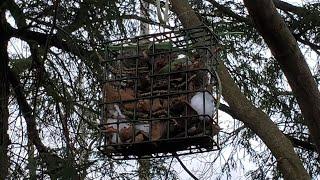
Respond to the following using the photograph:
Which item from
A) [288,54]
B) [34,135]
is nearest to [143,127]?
[288,54]

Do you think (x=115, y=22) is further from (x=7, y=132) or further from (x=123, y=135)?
(x=123, y=135)

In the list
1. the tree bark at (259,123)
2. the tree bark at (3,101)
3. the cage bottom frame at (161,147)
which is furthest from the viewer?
the tree bark at (259,123)

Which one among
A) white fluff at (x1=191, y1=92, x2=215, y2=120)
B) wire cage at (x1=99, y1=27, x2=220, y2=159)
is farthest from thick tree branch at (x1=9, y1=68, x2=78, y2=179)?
white fluff at (x1=191, y1=92, x2=215, y2=120)

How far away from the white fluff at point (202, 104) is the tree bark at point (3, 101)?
1.19 meters

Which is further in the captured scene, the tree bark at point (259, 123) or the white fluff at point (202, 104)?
the tree bark at point (259, 123)

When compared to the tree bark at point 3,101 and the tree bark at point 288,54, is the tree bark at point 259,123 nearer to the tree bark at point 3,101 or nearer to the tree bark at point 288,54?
the tree bark at point 3,101

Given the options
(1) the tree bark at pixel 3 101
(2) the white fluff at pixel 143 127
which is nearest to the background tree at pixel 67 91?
(1) the tree bark at pixel 3 101

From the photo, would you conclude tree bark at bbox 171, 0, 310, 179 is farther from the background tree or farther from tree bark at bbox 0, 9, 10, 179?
tree bark at bbox 0, 9, 10, 179

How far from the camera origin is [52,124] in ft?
10.0

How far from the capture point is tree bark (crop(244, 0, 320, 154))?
68.6 inches

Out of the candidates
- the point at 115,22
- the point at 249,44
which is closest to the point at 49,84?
the point at 115,22

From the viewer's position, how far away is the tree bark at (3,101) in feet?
8.68

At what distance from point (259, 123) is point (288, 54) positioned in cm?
137

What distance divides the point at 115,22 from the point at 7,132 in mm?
720
